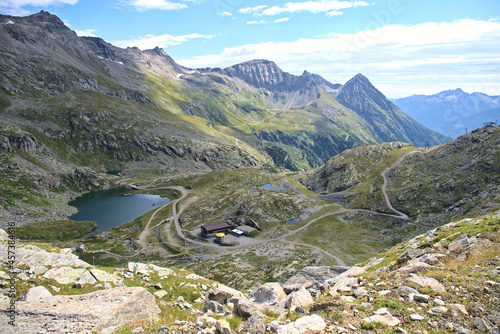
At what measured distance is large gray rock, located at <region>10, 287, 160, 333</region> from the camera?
17.2 m

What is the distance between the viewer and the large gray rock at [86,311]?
56.3ft

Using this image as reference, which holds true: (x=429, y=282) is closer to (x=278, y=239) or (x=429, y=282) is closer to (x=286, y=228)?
(x=278, y=239)

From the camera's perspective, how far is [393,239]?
99.1 metres

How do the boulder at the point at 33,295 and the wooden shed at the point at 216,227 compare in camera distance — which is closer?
the boulder at the point at 33,295

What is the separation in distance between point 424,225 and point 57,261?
115m

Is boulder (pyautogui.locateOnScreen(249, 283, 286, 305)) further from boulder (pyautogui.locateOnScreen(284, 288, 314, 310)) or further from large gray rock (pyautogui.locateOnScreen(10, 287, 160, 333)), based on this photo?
large gray rock (pyautogui.locateOnScreen(10, 287, 160, 333))

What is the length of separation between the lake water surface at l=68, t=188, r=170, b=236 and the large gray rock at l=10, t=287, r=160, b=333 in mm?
137743

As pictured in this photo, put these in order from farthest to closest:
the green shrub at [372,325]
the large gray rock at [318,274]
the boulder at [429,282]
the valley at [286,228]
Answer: the valley at [286,228] < the large gray rock at [318,274] < the boulder at [429,282] < the green shrub at [372,325]

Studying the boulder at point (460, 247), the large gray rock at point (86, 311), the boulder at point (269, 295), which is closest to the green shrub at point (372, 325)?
the boulder at point (269, 295)

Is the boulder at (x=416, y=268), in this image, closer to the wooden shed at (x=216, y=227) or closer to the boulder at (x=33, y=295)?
the boulder at (x=33, y=295)

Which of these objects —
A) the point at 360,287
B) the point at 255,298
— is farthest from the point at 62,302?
the point at 360,287

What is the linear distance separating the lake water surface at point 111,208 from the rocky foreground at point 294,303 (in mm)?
132507

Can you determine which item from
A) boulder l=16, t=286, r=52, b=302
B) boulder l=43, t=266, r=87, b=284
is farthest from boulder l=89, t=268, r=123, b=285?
boulder l=16, t=286, r=52, b=302

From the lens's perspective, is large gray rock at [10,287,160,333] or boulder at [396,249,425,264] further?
boulder at [396,249,425,264]
